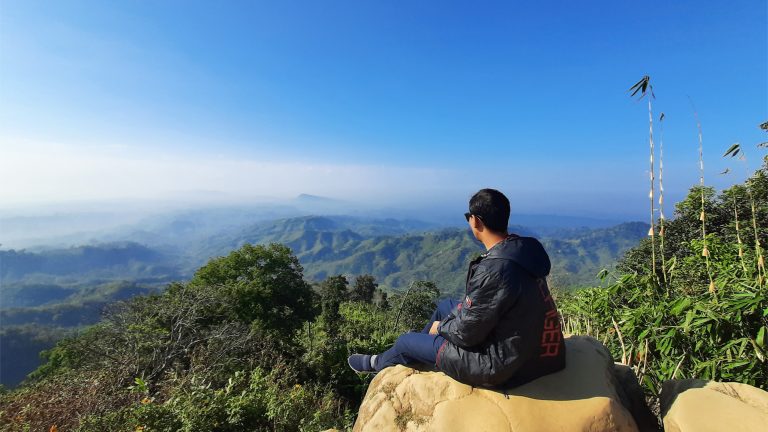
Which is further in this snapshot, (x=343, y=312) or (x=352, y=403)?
(x=343, y=312)

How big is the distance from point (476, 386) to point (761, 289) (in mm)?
2733

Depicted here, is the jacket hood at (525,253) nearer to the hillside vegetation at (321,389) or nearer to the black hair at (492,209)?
the black hair at (492,209)

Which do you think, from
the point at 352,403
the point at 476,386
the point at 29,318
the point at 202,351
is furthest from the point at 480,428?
the point at 29,318

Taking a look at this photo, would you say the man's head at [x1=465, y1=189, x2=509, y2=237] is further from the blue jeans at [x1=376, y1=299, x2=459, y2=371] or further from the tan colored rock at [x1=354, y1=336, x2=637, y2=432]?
the tan colored rock at [x1=354, y1=336, x2=637, y2=432]

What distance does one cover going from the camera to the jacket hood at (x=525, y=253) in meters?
2.95

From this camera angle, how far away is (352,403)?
8508 millimetres

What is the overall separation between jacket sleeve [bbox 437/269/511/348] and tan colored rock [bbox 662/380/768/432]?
178 centimetres

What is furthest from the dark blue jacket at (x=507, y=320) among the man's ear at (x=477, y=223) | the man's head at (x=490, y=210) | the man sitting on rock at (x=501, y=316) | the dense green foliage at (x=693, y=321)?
the dense green foliage at (x=693, y=321)

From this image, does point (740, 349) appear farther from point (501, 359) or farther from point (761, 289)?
point (501, 359)

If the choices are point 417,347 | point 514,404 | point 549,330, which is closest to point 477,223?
point 549,330

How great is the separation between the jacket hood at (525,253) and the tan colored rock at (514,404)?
1119mm

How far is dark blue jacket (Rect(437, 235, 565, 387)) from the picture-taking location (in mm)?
2926

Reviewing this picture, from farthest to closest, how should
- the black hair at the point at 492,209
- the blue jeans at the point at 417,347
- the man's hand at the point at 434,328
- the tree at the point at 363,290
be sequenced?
the tree at the point at 363,290 < the man's hand at the point at 434,328 < the blue jeans at the point at 417,347 < the black hair at the point at 492,209

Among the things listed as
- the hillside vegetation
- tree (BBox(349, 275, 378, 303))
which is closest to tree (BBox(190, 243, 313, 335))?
the hillside vegetation
